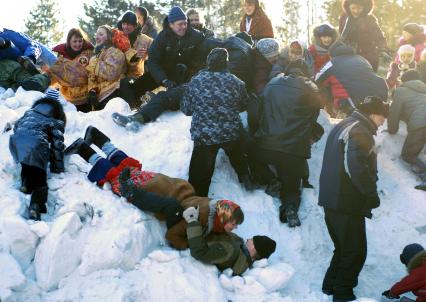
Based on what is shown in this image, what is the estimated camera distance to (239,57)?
274 inches

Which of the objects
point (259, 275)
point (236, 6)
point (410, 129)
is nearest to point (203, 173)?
point (259, 275)

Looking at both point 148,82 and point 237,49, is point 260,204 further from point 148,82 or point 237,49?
point 148,82

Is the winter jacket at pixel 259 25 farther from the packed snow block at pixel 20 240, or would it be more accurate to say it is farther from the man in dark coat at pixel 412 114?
the packed snow block at pixel 20 240

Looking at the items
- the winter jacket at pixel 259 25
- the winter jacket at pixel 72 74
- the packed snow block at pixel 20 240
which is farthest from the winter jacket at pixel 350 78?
the packed snow block at pixel 20 240

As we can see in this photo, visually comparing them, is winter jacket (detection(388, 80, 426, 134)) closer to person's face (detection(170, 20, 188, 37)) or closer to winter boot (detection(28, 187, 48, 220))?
person's face (detection(170, 20, 188, 37))

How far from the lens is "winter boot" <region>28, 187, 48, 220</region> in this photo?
481 centimetres

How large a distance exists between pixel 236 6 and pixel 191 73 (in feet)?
75.6

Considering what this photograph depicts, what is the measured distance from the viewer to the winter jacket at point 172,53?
7328 millimetres

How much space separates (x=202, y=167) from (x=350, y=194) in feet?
6.07

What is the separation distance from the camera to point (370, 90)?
7023 millimetres

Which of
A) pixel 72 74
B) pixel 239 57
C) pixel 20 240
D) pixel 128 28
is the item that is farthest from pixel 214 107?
pixel 128 28

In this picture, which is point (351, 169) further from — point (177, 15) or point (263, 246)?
point (177, 15)

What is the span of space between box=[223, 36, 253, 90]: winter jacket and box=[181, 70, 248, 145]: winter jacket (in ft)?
3.77

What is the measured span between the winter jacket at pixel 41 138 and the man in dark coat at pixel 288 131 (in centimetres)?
243
